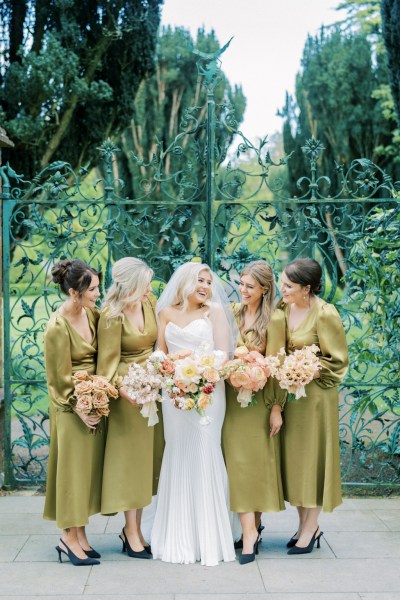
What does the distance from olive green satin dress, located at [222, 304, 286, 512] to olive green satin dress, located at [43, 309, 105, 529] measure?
740mm

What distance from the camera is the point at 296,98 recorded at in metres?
18.9

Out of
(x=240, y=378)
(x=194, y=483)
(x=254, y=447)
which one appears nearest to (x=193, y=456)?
(x=194, y=483)

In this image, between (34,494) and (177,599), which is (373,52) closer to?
(34,494)

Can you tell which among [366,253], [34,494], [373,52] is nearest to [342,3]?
[373,52]

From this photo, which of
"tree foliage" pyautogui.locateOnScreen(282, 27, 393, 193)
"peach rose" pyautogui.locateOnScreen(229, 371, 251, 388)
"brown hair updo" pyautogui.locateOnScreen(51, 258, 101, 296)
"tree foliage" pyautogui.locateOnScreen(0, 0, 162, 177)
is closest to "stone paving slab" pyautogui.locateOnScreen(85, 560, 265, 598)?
"peach rose" pyautogui.locateOnScreen(229, 371, 251, 388)

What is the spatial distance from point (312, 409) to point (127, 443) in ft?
3.45

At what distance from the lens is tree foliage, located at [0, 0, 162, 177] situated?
10.4 m

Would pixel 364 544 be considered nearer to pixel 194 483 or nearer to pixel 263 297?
pixel 194 483

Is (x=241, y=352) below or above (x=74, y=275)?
below

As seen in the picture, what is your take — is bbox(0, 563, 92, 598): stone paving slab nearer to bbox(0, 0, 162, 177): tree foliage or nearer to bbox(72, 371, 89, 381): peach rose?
bbox(72, 371, 89, 381): peach rose

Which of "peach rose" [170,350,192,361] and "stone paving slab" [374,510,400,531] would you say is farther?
"stone paving slab" [374,510,400,531]

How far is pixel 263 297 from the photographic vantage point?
14.7 feet

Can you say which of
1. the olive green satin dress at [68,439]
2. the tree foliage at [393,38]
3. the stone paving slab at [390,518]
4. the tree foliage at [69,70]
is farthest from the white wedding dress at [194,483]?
the tree foliage at [393,38]

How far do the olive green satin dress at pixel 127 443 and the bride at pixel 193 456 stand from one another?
4.2 inches
